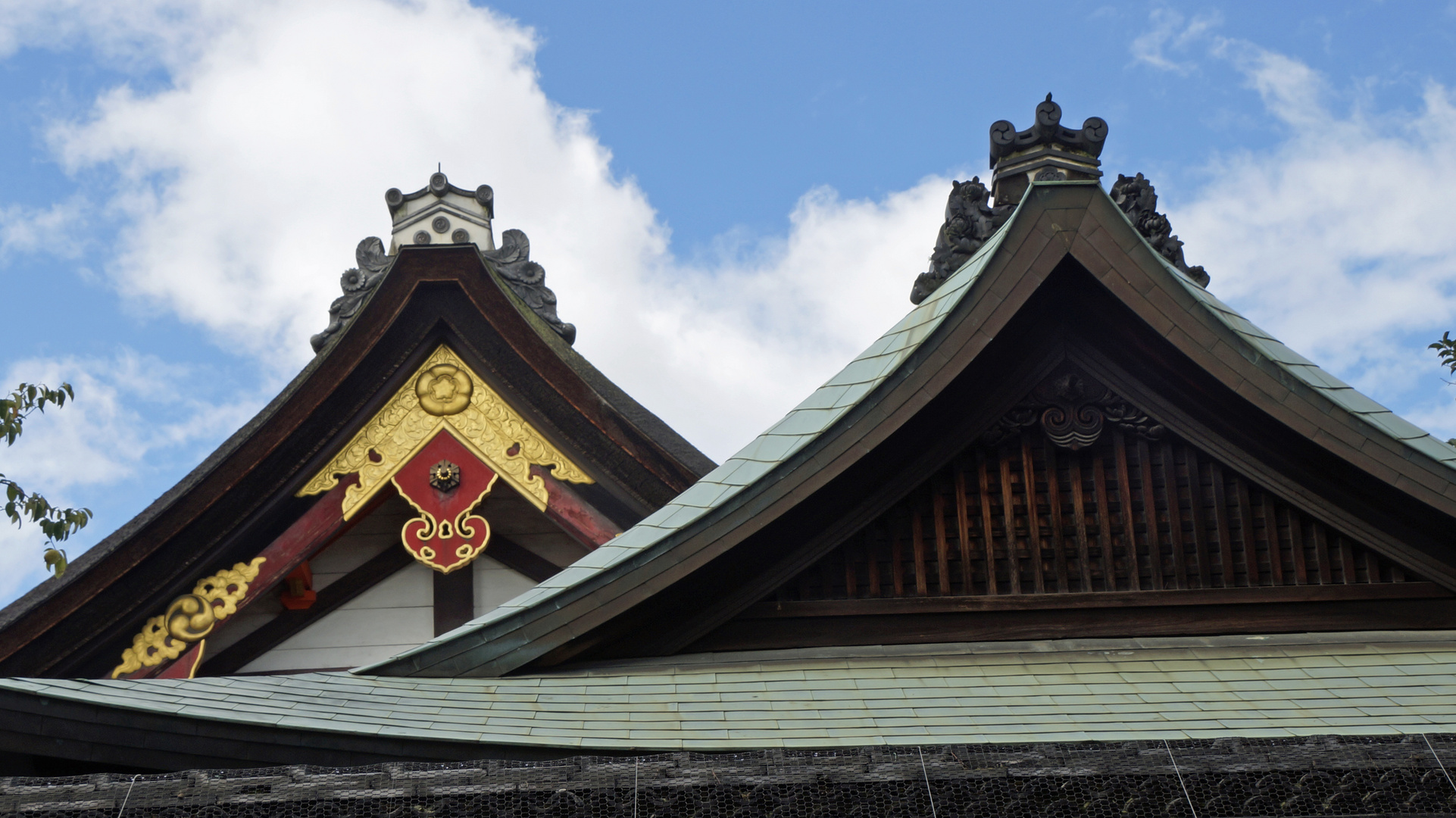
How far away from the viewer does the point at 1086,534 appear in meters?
5.83

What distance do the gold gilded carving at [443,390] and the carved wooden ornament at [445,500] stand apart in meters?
0.16

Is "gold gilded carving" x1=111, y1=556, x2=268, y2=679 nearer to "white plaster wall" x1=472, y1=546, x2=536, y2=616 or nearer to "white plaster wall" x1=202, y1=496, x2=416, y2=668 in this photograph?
"white plaster wall" x1=202, y1=496, x2=416, y2=668

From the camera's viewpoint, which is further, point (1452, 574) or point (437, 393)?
point (437, 393)

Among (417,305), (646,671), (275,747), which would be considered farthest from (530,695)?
(417,305)

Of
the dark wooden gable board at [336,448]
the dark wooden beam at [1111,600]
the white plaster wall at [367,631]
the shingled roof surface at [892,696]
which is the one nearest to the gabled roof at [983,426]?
the dark wooden beam at [1111,600]

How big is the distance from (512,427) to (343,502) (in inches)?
44.0

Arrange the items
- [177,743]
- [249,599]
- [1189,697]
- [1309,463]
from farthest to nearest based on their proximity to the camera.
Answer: [249,599] < [1309,463] < [1189,697] < [177,743]

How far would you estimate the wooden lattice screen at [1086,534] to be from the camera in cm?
574

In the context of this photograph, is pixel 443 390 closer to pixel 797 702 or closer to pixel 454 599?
pixel 454 599

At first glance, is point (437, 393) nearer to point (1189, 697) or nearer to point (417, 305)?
point (417, 305)

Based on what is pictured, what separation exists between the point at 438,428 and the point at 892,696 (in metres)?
3.84

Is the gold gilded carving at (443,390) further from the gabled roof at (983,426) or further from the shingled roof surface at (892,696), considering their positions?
the shingled roof surface at (892,696)

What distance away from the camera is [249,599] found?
24.0 feet

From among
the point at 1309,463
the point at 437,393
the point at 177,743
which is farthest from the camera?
the point at 437,393
